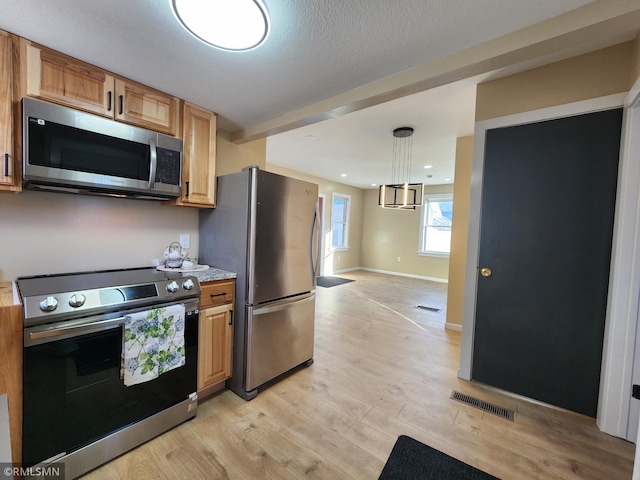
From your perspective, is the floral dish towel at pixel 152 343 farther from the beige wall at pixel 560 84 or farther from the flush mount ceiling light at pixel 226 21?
the beige wall at pixel 560 84

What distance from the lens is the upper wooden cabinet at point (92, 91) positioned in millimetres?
1496

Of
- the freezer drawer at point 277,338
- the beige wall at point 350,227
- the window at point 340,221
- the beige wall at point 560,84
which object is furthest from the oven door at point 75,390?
the window at point 340,221

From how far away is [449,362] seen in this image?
9.08 feet

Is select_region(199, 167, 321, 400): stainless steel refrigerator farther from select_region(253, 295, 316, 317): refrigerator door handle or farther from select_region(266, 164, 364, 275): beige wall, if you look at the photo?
select_region(266, 164, 364, 275): beige wall

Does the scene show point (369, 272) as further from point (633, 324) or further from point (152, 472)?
point (152, 472)

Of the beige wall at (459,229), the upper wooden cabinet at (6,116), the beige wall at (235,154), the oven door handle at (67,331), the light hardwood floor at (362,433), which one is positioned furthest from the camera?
the beige wall at (459,229)

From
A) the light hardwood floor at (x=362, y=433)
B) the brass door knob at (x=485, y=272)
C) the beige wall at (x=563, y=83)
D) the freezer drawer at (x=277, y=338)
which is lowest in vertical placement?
the light hardwood floor at (x=362, y=433)

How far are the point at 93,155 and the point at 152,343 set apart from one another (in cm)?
120

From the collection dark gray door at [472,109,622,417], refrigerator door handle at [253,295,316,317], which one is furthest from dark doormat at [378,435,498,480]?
refrigerator door handle at [253,295,316,317]

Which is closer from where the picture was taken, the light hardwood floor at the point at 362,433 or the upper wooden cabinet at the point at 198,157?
the light hardwood floor at the point at 362,433

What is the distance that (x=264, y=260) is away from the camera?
2.13 metres

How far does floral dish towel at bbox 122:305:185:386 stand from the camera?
5.05 ft

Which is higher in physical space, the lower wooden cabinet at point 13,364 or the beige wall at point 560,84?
the beige wall at point 560,84

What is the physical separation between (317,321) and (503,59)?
11.1ft
